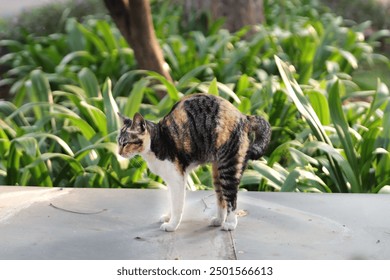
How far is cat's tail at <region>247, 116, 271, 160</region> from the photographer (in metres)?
3.57

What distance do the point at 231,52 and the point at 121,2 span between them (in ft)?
7.16

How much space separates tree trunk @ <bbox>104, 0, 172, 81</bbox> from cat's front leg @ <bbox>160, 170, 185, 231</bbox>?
274 centimetres

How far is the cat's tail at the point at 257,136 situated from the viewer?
357 centimetres

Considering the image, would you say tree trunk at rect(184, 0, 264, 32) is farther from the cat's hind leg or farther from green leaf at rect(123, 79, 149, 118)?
the cat's hind leg

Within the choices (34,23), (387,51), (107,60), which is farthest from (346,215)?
(387,51)

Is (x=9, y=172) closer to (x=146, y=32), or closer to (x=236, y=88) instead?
(x=146, y=32)

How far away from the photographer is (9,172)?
15.7 feet

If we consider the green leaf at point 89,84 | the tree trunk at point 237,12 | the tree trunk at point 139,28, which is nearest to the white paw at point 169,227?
the green leaf at point 89,84

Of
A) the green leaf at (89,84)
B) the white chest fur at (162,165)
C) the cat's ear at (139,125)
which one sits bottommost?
the green leaf at (89,84)

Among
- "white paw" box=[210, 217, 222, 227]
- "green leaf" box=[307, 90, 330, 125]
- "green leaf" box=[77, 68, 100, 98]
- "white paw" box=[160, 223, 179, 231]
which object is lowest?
"green leaf" box=[77, 68, 100, 98]

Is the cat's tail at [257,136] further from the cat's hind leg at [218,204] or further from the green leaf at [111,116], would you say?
the green leaf at [111,116]

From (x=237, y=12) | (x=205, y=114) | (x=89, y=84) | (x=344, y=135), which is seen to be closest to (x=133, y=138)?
(x=205, y=114)

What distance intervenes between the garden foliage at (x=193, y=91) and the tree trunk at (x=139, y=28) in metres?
0.18

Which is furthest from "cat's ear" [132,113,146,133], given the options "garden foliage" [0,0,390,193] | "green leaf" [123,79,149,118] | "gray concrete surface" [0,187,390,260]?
"green leaf" [123,79,149,118]
